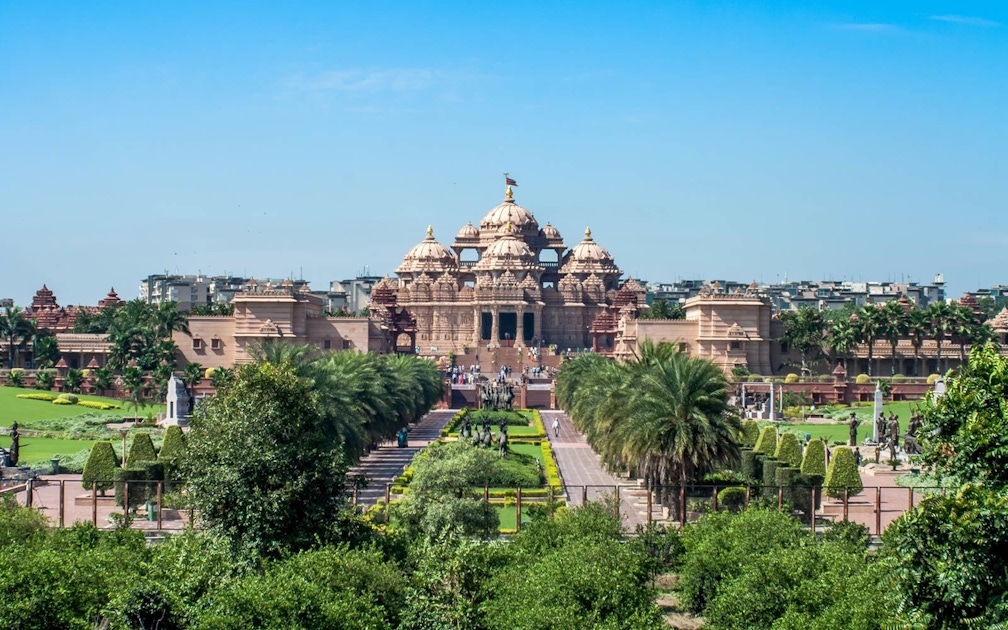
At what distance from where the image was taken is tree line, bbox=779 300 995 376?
319 ft

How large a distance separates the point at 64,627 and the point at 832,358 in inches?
3229

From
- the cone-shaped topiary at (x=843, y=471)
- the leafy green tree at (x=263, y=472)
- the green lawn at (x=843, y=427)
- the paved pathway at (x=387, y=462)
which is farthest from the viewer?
the green lawn at (x=843, y=427)

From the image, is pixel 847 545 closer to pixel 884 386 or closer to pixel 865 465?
pixel 865 465

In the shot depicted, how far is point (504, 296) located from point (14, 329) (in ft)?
150

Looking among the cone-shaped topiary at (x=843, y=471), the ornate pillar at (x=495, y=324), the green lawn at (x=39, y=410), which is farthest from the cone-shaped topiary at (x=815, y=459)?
the ornate pillar at (x=495, y=324)

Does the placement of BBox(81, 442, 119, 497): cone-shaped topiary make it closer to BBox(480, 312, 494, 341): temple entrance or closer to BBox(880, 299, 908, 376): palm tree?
BBox(880, 299, 908, 376): palm tree

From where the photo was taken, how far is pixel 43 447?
2254 inches

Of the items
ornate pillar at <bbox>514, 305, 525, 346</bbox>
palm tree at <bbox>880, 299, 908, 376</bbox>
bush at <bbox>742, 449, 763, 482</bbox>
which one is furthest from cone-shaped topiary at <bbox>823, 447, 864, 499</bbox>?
ornate pillar at <bbox>514, 305, 525, 346</bbox>

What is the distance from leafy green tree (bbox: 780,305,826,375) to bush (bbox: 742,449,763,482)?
2084 inches

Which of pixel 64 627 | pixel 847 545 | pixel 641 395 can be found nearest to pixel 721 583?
pixel 847 545

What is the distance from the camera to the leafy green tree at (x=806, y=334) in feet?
321

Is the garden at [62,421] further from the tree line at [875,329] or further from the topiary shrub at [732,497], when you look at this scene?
the tree line at [875,329]

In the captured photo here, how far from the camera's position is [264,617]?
2167 cm

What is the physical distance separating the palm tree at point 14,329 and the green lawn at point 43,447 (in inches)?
1695
